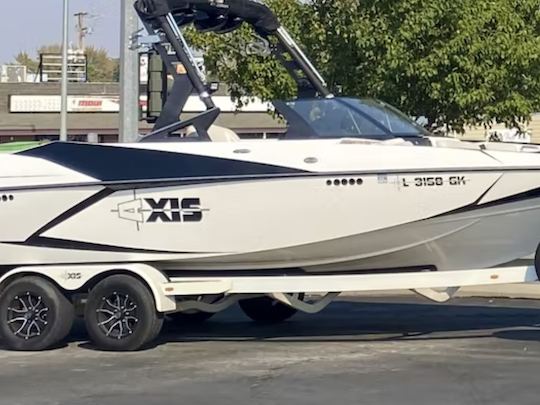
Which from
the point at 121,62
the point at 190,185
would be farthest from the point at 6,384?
the point at 121,62

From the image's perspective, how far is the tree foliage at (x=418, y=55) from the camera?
702 inches

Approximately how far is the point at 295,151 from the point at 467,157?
163 cm

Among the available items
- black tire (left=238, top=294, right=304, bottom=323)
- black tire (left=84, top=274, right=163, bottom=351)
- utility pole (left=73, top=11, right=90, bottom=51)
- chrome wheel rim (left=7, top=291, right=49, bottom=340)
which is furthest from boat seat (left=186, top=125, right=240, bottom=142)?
utility pole (left=73, top=11, right=90, bottom=51)

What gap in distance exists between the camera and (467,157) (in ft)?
36.9

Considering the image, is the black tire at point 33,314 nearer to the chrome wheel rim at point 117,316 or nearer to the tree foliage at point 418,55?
the chrome wheel rim at point 117,316

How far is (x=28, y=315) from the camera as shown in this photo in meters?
12.1

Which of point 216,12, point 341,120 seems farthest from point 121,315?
point 216,12

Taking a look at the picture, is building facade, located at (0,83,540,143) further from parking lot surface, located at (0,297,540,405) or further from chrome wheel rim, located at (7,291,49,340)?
chrome wheel rim, located at (7,291,49,340)

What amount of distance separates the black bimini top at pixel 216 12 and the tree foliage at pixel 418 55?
426cm

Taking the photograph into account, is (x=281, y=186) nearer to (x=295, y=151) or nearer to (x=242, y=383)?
(x=295, y=151)

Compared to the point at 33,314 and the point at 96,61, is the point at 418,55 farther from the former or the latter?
the point at 96,61

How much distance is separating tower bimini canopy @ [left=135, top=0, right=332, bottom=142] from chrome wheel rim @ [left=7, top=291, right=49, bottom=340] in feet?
6.59

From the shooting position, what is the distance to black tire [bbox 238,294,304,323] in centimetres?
1404

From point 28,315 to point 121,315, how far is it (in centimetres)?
100
